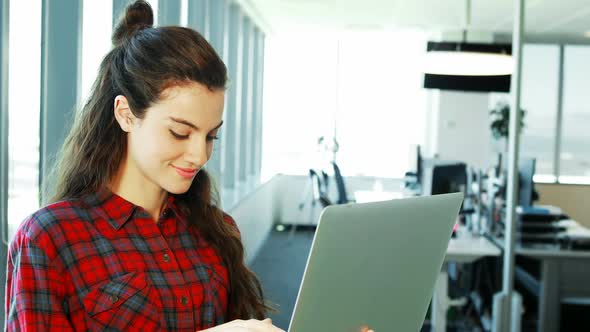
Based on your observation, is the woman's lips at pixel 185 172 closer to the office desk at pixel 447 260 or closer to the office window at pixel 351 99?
the office desk at pixel 447 260

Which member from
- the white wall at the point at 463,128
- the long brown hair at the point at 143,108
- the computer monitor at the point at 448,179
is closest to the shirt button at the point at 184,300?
the long brown hair at the point at 143,108

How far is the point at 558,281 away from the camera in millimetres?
3934

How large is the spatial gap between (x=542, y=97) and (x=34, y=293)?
8.48m

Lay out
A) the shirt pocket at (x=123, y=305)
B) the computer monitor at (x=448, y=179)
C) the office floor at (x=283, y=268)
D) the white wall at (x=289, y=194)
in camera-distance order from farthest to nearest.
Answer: the white wall at (x=289, y=194) → the office floor at (x=283, y=268) → the computer monitor at (x=448, y=179) → the shirt pocket at (x=123, y=305)

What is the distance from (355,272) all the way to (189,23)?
382 cm

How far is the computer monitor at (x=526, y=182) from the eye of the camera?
4.50m

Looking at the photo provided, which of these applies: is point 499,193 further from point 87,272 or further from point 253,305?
point 87,272

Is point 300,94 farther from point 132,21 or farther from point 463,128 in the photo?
point 132,21

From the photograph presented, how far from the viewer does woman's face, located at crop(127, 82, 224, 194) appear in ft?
3.87

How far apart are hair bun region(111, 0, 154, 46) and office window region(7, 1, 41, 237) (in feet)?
2.48

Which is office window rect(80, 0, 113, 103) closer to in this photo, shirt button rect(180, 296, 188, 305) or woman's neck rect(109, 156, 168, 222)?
woman's neck rect(109, 156, 168, 222)

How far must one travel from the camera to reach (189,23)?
4484mm

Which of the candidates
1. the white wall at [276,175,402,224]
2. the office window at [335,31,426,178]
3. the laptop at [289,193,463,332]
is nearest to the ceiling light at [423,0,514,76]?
the laptop at [289,193,463,332]

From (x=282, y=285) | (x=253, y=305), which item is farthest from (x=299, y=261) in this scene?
(x=253, y=305)
